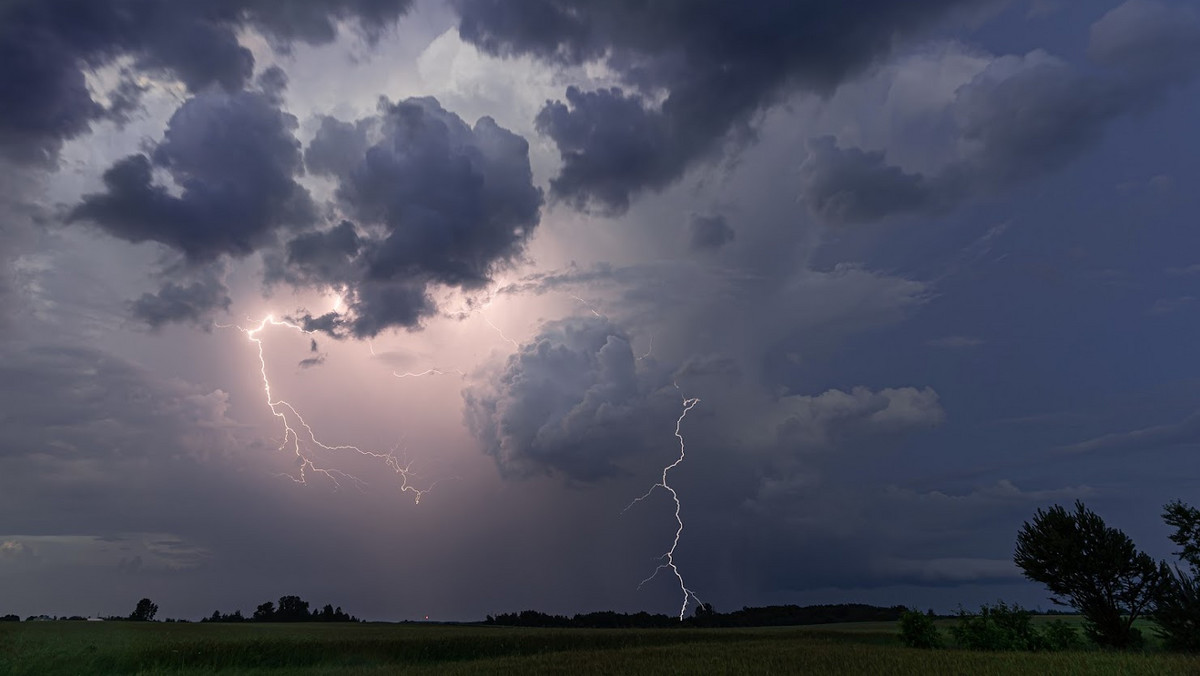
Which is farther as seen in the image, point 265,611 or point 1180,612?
point 265,611

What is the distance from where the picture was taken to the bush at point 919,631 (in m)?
35.8

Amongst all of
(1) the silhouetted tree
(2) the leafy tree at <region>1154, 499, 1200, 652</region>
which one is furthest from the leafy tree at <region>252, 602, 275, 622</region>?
(2) the leafy tree at <region>1154, 499, 1200, 652</region>

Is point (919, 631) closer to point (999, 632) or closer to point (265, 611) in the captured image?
point (999, 632)

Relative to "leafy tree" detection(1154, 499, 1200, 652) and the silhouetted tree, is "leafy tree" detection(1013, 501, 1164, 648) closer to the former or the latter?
"leafy tree" detection(1154, 499, 1200, 652)

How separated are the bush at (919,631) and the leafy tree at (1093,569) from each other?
6466mm

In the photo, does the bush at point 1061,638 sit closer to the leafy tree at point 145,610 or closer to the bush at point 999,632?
the bush at point 999,632

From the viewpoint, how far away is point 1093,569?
34.2m

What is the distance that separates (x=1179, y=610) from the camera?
29.0 metres

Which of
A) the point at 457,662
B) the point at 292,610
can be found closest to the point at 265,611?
the point at 292,610

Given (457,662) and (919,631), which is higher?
(919,631)

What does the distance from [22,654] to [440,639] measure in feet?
74.9

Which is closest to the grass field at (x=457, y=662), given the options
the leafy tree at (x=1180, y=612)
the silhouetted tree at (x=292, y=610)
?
the leafy tree at (x=1180, y=612)

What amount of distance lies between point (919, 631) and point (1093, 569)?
948 centimetres

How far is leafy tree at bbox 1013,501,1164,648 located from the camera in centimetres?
3319
